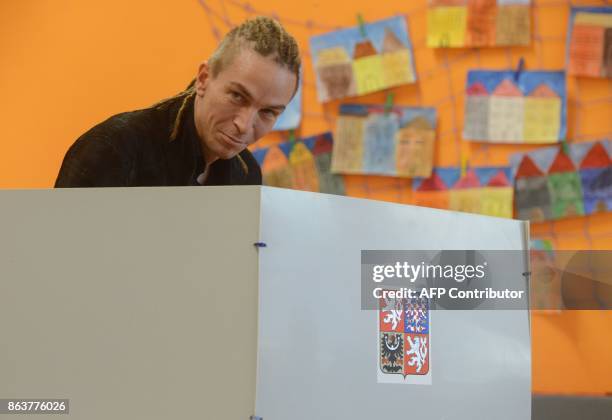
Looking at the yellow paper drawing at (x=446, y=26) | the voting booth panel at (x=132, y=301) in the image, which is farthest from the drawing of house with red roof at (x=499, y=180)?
the voting booth panel at (x=132, y=301)

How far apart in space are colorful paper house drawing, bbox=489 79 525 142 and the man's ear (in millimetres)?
885

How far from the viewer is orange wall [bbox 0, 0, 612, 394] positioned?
194cm

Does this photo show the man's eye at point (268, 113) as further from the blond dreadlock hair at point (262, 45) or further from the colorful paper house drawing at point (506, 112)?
the colorful paper house drawing at point (506, 112)

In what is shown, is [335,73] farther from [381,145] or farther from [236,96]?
[236,96]

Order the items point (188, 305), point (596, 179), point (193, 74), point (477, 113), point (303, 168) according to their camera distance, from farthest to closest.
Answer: point (193, 74), point (303, 168), point (477, 113), point (596, 179), point (188, 305)

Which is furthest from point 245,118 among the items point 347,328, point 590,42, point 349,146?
point 590,42

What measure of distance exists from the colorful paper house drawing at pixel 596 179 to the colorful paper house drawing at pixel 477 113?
0.25m

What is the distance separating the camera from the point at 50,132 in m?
2.38

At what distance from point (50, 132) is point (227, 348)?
1707 mm

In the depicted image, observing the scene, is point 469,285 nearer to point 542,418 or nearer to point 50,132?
point 542,418

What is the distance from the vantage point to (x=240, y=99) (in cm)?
129

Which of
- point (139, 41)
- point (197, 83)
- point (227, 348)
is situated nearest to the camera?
point (227, 348)

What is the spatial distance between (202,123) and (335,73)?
2.61 ft

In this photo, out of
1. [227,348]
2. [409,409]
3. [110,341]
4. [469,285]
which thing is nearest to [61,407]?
[110,341]
